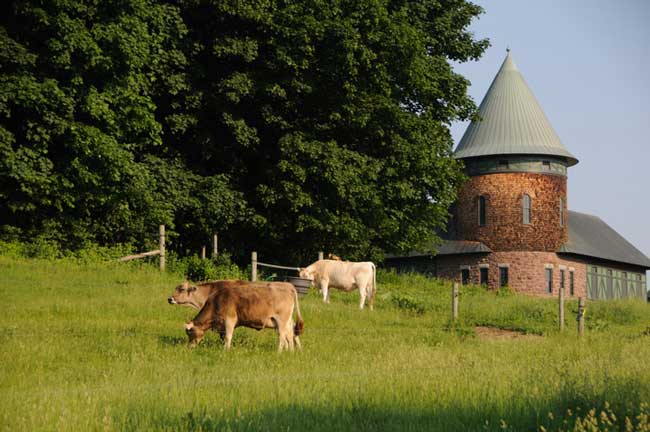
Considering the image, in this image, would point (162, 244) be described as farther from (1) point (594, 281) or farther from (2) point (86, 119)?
(1) point (594, 281)

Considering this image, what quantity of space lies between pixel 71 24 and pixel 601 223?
50.7 metres

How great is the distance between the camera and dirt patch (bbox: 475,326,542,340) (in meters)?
22.8

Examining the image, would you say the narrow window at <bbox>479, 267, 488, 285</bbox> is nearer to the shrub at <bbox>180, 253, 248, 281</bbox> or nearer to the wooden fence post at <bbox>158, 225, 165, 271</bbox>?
the shrub at <bbox>180, 253, 248, 281</bbox>

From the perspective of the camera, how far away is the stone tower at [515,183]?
54312 mm

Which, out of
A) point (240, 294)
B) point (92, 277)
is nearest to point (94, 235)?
point (92, 277)

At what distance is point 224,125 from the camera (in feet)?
112

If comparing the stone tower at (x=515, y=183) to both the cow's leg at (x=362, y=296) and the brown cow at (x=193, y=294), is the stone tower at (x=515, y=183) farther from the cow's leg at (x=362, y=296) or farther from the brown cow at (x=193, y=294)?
the brown cow at (x=193, y=294)

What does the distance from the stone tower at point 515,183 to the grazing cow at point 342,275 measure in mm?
26691

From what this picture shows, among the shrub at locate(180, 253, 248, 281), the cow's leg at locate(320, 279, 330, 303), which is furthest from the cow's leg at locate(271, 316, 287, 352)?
the shrub at locate(180, 253, 248, 281)

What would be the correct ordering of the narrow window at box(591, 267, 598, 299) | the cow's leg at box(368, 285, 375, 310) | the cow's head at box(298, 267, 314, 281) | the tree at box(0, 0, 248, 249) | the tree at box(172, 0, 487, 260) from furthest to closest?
the narrow window at box(591, 267, 598, 299), the tree at box(172, 0, 487, 260), the cow's head at box(298, 267, 314, 281), the tree at box(0, 0, 248, 249), the cow's leg at box(368, 285, 375, 310)

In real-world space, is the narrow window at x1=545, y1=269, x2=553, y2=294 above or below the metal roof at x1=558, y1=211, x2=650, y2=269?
below

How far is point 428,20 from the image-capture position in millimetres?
39188

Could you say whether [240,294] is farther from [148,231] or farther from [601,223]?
[601,223]

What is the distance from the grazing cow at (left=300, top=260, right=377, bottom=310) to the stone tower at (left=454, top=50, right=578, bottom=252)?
26.7 meters
